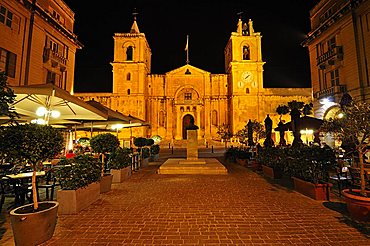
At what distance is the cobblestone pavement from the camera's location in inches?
142

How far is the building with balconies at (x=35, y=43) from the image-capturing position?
1322 centimetres

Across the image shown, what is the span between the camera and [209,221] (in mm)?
4363

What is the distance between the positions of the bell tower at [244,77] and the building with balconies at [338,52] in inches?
565

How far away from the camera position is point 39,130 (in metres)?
3.62

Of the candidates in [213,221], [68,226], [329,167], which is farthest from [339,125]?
[68,226]

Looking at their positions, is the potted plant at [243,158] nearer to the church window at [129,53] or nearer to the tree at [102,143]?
the tree at [102,143]

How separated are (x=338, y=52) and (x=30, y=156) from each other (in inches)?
879

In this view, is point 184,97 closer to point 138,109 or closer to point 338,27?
point 138,109

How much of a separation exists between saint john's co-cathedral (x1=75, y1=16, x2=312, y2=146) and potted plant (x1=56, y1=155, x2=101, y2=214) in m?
28.8

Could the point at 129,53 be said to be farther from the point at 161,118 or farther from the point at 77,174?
the point at 77,174

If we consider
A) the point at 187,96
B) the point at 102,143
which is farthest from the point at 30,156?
the point at 187,96

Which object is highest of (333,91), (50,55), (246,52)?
(246,52)

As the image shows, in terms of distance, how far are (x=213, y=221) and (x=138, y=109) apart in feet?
107

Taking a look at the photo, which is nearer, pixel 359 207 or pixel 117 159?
pixel 359 207
